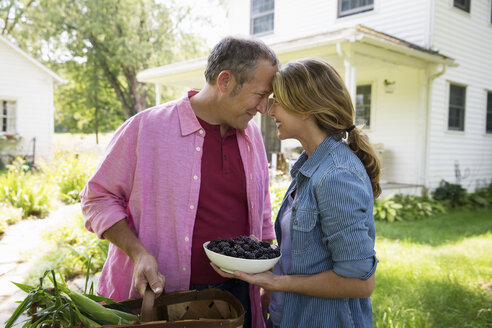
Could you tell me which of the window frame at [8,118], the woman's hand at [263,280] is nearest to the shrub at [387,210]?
the woman's hand at [263,280]

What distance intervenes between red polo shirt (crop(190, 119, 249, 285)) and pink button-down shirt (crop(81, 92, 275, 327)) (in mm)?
87

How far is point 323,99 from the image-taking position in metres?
1.69

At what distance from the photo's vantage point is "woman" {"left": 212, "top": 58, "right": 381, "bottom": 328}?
148 cm

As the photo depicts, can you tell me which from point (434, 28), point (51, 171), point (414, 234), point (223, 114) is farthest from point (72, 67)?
point (223, 114)

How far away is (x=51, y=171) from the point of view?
10016mm

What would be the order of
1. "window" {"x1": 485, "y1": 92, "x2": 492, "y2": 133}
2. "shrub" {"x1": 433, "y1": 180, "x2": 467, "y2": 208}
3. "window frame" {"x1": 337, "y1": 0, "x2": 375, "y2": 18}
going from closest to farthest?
"shrub" {"x1": 433, "y1": 180, "x2": 467, "y2": 208} < "window frame" {"x1": 337, "y1": 0, "x2": 375, "y2": 18} < "window" {"x1": 485, "y1": 92, "x2": 492, "y2": 133}

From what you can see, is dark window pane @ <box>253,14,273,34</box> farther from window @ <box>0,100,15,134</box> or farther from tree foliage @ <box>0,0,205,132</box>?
window @ <box>0,100,15,134</box>

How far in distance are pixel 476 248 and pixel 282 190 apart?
9.68ft

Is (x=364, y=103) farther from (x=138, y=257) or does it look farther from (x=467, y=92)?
(x=138, y=257)

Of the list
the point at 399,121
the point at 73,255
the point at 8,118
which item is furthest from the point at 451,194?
the point at 8,118

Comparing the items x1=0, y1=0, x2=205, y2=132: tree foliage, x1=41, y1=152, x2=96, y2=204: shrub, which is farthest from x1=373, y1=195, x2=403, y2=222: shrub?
x1=0, y1=0, x2=205, y2=132: tree foliage

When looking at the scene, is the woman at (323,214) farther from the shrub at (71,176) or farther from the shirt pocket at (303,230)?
the shrub at (71,176)

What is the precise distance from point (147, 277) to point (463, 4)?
12.1 meters

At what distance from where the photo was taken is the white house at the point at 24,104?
1545 centimetres
